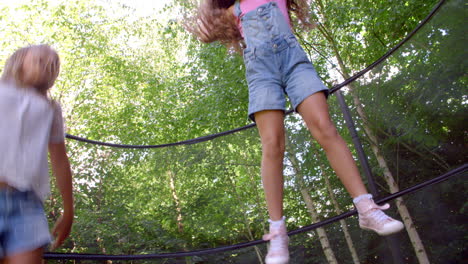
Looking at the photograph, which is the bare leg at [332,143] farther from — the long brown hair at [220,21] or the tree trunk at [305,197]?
the tree trunk at [305,197]

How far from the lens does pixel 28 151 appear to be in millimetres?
1005

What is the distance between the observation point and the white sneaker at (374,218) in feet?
3.98

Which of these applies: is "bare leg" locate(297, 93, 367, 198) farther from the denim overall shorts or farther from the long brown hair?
the long brown hair

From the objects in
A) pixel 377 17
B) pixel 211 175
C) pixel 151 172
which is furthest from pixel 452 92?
pixel 377 17

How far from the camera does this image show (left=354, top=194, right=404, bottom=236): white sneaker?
1214mm

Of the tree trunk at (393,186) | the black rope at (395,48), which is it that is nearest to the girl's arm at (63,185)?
the black rope at (395,48)

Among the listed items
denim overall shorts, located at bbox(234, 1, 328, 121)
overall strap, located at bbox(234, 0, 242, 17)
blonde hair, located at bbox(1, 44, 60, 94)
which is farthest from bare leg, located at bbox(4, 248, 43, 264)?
overall strap, located at bbox(234, 0, 242, 17)

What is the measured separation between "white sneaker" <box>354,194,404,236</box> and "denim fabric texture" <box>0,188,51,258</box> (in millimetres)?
911

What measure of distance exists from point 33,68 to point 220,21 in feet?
2.58

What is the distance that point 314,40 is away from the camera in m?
7.64

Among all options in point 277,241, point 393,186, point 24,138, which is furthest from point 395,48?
point 24,138

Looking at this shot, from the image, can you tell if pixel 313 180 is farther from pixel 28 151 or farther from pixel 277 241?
pixel 28 151

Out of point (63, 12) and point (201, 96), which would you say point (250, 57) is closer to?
point (201, 96)

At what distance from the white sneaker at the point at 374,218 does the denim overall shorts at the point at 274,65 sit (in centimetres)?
38
